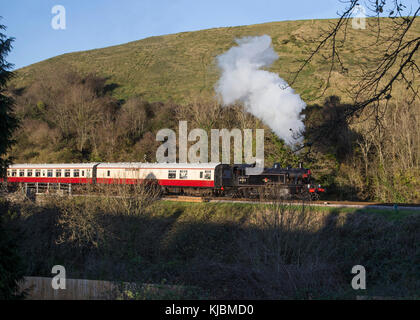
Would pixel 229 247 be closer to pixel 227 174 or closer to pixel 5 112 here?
pixel 227 174

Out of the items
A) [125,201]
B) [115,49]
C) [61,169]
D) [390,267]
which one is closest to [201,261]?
[125,201]

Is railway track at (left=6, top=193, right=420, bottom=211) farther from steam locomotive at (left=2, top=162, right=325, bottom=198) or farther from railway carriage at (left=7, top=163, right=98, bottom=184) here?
railway carriage at (left=7, top=163, right=98, bottom=184)

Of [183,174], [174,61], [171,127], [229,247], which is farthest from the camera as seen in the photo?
[174,61]

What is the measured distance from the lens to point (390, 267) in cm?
1714

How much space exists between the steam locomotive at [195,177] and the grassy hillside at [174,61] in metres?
22.9

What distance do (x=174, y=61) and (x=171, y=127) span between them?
29.0m

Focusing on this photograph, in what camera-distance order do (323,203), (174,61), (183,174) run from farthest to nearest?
(174,61) → (183,174) → (323,203)

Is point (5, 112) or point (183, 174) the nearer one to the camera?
point (5, 112)

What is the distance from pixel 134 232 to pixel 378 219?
51.0 feet

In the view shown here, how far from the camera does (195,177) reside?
103 feet

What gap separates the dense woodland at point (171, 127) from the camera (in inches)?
1172

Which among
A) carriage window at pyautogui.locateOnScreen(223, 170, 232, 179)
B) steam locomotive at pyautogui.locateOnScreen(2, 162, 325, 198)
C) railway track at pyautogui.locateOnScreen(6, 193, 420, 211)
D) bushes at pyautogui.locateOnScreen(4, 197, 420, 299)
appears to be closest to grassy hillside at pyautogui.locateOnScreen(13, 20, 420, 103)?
carriage window at pyautogui.locateOnScreen(223, 170, 232, 179)

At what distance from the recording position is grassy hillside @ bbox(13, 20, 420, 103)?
60.2 m

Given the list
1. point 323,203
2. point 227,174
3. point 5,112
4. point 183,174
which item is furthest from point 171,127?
point 5,112
